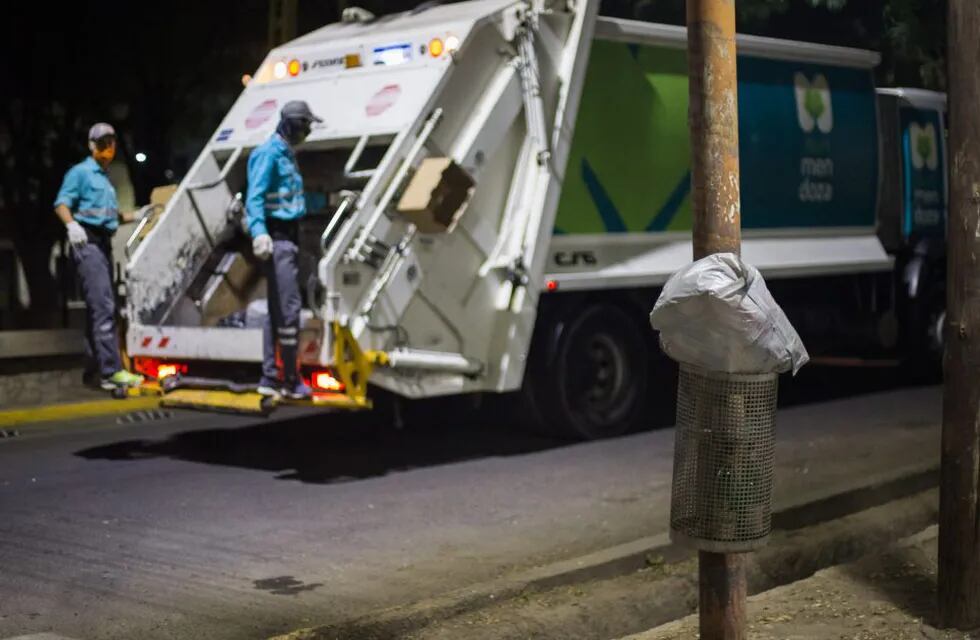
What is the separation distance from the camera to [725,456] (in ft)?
16.5

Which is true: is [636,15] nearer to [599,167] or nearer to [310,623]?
[599,167]

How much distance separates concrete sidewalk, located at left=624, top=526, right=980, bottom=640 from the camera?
233 inches

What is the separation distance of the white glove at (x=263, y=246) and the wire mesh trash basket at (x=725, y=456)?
4.60 metres

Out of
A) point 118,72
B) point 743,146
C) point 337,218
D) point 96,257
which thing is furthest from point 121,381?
point 118,72

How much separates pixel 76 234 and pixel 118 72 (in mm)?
9885

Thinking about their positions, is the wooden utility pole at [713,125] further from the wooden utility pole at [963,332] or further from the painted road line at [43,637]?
the painted road line at [43,637]

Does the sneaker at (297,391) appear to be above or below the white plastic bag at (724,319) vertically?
below

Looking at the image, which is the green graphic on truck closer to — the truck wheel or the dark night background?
the truck wheel

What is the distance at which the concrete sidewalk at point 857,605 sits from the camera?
5.92 m

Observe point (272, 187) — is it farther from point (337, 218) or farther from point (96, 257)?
point (96, 257)

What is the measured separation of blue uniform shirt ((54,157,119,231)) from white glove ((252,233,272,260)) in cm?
138

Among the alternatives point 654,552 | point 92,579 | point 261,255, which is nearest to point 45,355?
point 261,255

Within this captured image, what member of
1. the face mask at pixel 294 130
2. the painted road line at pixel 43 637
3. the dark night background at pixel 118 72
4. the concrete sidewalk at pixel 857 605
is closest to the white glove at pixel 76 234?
the face mask at pixel 294 130

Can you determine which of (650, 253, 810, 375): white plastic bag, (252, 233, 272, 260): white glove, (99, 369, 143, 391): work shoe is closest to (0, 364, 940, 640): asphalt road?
(99, 369, 143, 391): work shoe
